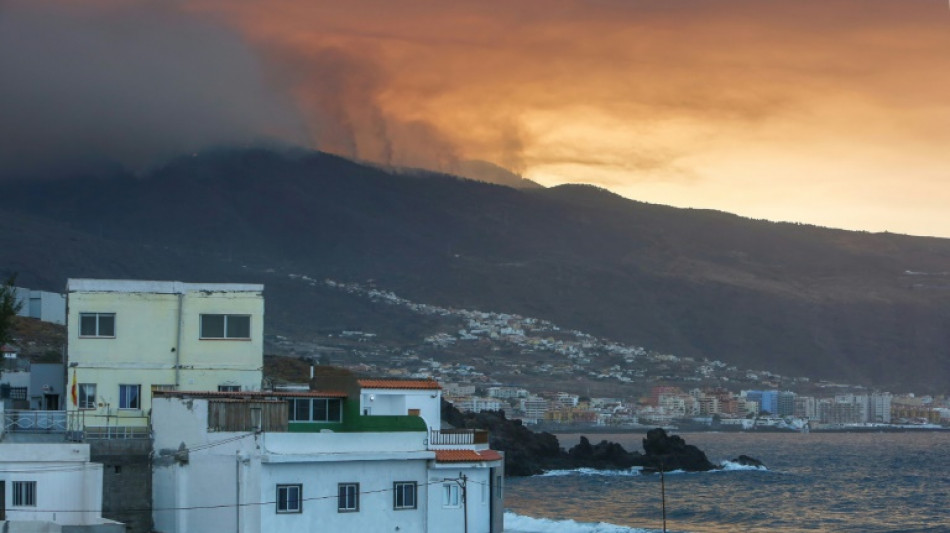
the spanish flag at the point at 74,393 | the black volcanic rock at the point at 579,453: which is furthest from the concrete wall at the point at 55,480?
the black volcanic rock at the point at 579,453

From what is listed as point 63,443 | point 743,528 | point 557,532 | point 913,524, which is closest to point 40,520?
point 63,443

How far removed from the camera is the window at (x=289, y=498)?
3744 cm

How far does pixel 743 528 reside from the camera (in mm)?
83125

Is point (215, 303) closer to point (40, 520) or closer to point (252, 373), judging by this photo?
point (252, 373)

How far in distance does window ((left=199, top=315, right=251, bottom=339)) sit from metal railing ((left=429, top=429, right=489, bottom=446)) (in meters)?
6.50

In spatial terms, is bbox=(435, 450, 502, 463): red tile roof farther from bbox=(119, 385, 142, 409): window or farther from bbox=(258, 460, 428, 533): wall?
bbox=(119, 385, 142, 409): window

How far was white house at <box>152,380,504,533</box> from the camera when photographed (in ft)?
123

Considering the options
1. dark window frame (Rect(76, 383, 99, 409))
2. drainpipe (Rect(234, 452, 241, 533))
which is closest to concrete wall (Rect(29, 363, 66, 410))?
dark window frame (Rect(76, 383, 99, 409))

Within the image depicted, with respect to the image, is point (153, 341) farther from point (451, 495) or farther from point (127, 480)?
point (451, 495)

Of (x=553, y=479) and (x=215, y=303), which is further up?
(x=215, y=303)

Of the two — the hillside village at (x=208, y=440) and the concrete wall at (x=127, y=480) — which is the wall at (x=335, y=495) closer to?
the hillside village at (x=208, y=440)

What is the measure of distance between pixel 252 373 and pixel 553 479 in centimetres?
8190

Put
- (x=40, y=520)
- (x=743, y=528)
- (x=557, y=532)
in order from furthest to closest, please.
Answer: (x=743, y=528) < (x=557, y=532) < (x=40, y=520)

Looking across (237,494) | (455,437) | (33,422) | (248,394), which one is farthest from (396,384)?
Answer: (33,422)
